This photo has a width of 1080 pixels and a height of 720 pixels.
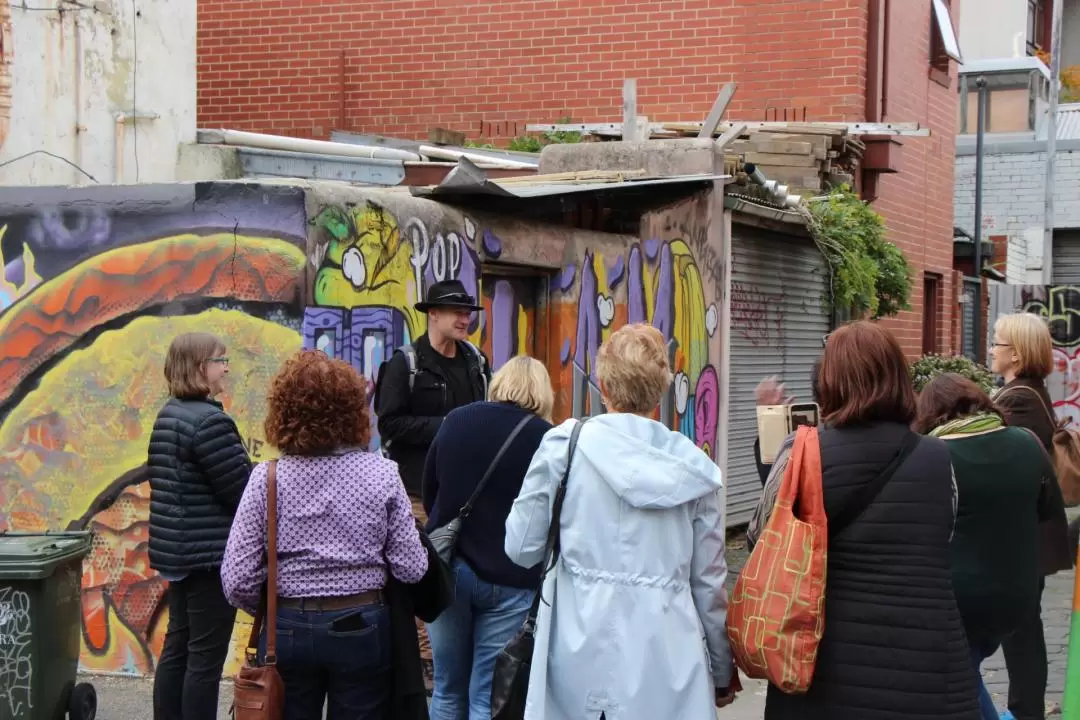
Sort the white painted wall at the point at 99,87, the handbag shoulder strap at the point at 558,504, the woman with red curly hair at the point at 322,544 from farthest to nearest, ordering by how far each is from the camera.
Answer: the white painted wall at the point at 99,87
the woman with red curly hair at the point at 322,544
the handbag shoulder strap at the point at 558,504

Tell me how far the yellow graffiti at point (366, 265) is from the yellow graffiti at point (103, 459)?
655 millimetres

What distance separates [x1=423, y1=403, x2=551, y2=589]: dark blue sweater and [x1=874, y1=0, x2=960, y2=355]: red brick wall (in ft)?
37.5

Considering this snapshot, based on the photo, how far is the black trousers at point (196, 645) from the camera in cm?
539

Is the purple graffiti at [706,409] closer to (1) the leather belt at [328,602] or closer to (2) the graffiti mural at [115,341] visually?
(2) the graffiti mural at [115,341]

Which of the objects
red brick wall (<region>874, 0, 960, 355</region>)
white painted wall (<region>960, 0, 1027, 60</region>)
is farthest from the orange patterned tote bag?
white painted wall (<region>960, 0, 1027, 60</region>)

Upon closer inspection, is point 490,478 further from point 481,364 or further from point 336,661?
point 481,364

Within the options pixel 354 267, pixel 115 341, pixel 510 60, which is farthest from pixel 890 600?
pixel 510 60

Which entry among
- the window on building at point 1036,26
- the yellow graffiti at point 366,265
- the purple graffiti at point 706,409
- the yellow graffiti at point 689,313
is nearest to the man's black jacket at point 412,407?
the yellow graffiti at point 366,265

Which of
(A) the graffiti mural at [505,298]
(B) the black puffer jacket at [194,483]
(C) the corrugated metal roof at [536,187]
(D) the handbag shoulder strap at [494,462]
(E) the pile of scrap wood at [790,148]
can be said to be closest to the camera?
(D) the handbag shoulder strap at [494,462]

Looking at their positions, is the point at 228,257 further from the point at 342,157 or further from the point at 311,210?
the point at 342,157

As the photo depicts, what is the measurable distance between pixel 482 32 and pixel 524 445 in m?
11.8

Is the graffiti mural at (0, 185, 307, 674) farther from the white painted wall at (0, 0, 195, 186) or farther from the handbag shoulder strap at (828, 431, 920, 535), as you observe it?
the handbag shoulder strap at (828, 431, 920, 535)

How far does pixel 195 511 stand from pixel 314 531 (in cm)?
133

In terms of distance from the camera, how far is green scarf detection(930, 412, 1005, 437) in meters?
5.11
